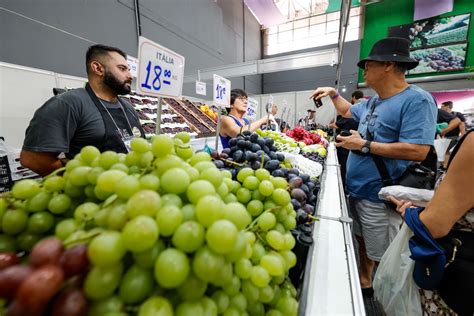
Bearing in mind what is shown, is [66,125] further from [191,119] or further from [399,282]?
[191,119]

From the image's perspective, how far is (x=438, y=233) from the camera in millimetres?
928

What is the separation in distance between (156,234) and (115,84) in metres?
1.64

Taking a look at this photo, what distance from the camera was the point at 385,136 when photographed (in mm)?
1607

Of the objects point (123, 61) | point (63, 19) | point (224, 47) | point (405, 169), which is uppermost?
point (224, 47)

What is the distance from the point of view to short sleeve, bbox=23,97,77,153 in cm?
123

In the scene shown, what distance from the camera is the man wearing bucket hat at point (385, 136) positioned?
4.79ft

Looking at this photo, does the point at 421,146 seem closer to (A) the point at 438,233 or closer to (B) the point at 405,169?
(B) the point at 405,169

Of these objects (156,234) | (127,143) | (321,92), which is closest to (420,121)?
(321,92)

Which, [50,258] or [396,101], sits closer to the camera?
[50,258]

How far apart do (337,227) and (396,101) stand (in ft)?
3.70

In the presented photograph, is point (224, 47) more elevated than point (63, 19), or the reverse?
point (224, 47)

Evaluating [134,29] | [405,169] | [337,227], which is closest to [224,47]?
[134,29]

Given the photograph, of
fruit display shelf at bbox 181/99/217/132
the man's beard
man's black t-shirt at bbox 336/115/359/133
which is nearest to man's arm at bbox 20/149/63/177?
the man's beard

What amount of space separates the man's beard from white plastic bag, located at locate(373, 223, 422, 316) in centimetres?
198
